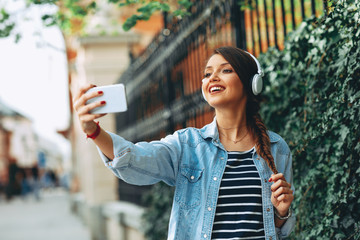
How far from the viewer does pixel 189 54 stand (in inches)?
196

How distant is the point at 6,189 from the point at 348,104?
101 feet

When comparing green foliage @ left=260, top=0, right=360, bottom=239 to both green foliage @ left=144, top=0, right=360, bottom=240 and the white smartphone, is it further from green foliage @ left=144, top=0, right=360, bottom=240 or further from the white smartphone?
Answer: the white smartphone

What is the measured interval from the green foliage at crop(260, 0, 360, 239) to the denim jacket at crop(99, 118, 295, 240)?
0.48 m

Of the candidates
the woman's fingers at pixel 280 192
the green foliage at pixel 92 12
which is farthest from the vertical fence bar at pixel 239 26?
the woman's fingers at pixel 280 192

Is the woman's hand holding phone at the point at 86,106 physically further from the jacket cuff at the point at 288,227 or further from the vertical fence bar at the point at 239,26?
the vertical fence bar at the point at 239,26

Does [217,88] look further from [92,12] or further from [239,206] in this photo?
[92,12]

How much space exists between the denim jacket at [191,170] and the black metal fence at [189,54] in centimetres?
88

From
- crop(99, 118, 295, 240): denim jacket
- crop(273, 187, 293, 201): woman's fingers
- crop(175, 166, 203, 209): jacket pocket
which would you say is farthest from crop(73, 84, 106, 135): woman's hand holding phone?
crop(273, 187, 293, 201): woman's fingers

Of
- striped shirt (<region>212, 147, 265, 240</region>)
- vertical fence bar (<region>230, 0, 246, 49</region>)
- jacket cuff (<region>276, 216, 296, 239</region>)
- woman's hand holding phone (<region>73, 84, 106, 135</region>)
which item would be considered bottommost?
jacket cuff (<region>276, 216, 296, 239</region>)

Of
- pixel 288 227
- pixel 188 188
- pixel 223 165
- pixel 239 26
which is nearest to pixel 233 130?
Result: pixel 223 165

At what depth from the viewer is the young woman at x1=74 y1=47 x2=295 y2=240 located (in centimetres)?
206

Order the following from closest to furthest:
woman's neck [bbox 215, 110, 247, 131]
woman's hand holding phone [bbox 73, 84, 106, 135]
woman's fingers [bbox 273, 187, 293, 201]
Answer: woman's hand holding phone [bbox 73, 84, 106, 135] → woman's fingers [bbox 273, 187, 293, 201] → woman's neck [bbox 215, 110, 247, 131]

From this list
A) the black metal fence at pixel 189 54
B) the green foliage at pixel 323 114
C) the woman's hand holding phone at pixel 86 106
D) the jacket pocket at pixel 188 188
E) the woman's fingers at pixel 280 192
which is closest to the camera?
the woman's hand holding phone at pixel 86 106

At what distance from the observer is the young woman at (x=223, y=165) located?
2.06m
